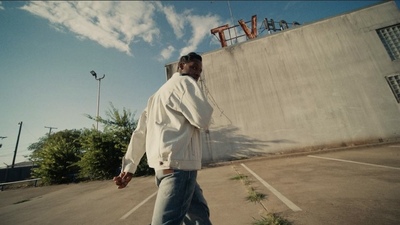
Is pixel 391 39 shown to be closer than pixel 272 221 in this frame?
No

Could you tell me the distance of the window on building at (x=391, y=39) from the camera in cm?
1133

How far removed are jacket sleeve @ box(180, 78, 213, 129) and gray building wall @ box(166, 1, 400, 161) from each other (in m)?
10.2

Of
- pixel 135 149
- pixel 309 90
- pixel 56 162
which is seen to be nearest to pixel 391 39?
pixel 309 90

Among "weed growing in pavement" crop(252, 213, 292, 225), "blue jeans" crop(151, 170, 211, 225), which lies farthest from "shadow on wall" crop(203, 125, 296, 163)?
"blue jeans" crop(151, 170, 211, 225)

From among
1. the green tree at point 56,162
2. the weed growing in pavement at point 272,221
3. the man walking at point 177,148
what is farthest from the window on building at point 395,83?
the green tree at point 56,162

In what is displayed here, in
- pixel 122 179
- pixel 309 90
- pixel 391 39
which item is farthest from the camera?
pixel 309 90

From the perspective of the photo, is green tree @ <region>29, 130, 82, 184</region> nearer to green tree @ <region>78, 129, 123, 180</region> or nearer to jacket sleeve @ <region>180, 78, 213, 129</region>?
green tree @ <region>78, 129, 123, 180</region>

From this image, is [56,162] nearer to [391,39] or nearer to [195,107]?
[195,107]

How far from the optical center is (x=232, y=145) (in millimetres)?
12086

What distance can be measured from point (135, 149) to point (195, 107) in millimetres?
811

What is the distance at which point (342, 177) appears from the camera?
14.4 feet

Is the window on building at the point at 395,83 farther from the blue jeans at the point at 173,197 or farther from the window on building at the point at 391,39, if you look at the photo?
the blue jeans at the point at 173,197

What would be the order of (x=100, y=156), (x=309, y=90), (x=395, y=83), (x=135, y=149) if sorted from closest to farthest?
1. (x=135, y=149)
2. (x=395, y=83)
3. (x=309, y=90)
4. (x=100, y=156)

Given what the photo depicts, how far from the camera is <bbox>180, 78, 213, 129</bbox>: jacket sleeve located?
4.50 ft
